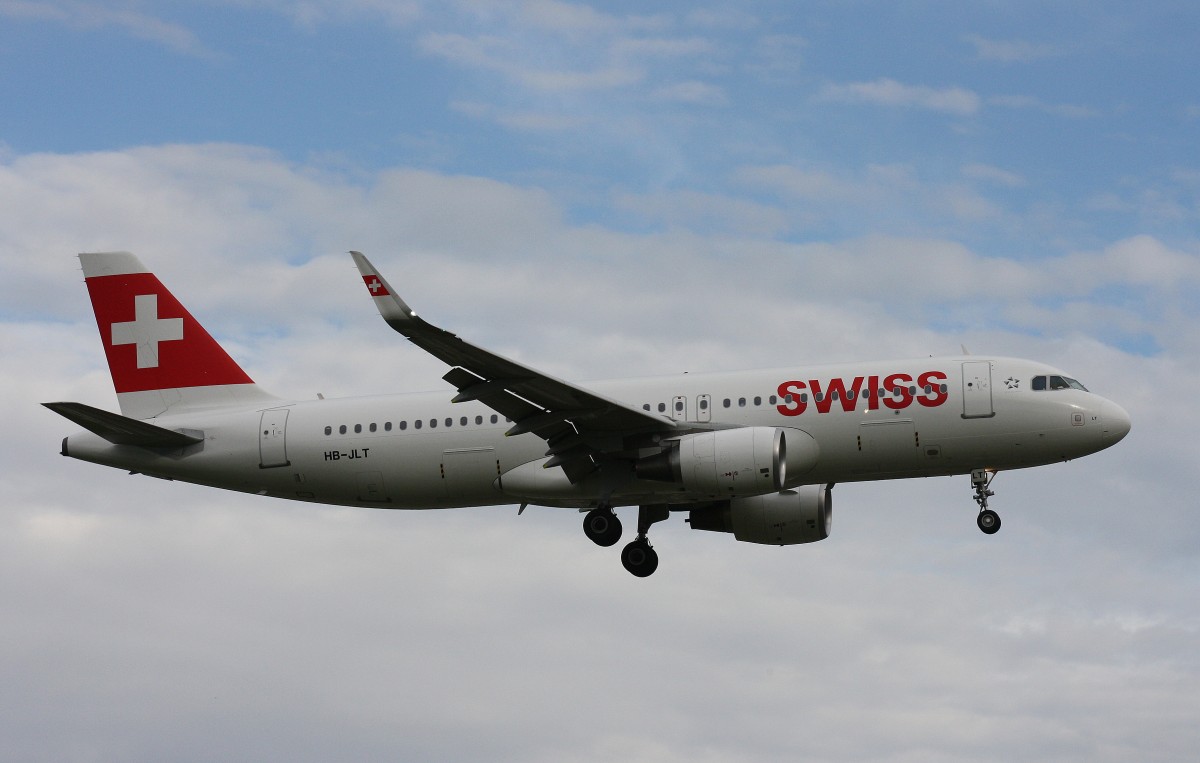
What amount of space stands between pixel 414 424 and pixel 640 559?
6.71 meters

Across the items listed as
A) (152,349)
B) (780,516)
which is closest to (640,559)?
(780,516)

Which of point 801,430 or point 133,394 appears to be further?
point 133,394

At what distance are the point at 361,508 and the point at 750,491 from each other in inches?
419

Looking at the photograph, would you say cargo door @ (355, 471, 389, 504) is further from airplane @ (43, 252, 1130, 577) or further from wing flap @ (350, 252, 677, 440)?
wing flap @ (350, 252, 677, 440)

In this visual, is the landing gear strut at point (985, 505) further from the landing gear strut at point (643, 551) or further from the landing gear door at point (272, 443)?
the landing gear door at point (272, 443)

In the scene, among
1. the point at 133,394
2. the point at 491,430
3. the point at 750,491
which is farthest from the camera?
the point at 133,394

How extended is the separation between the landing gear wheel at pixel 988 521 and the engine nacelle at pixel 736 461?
13.5 ft

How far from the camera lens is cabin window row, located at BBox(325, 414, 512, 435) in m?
37.4

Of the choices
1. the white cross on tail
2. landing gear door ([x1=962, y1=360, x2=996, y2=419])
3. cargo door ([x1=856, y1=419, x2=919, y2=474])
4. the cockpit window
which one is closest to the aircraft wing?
cargo door ([x1=856, y1=419, x2=919, y2=474])

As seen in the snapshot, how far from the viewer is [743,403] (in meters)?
35.8

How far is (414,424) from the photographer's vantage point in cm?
3788

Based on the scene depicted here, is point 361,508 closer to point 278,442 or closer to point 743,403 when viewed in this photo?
point 278,442

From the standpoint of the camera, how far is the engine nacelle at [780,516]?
1554 inches

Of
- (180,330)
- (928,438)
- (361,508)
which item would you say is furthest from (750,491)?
(180,330)
